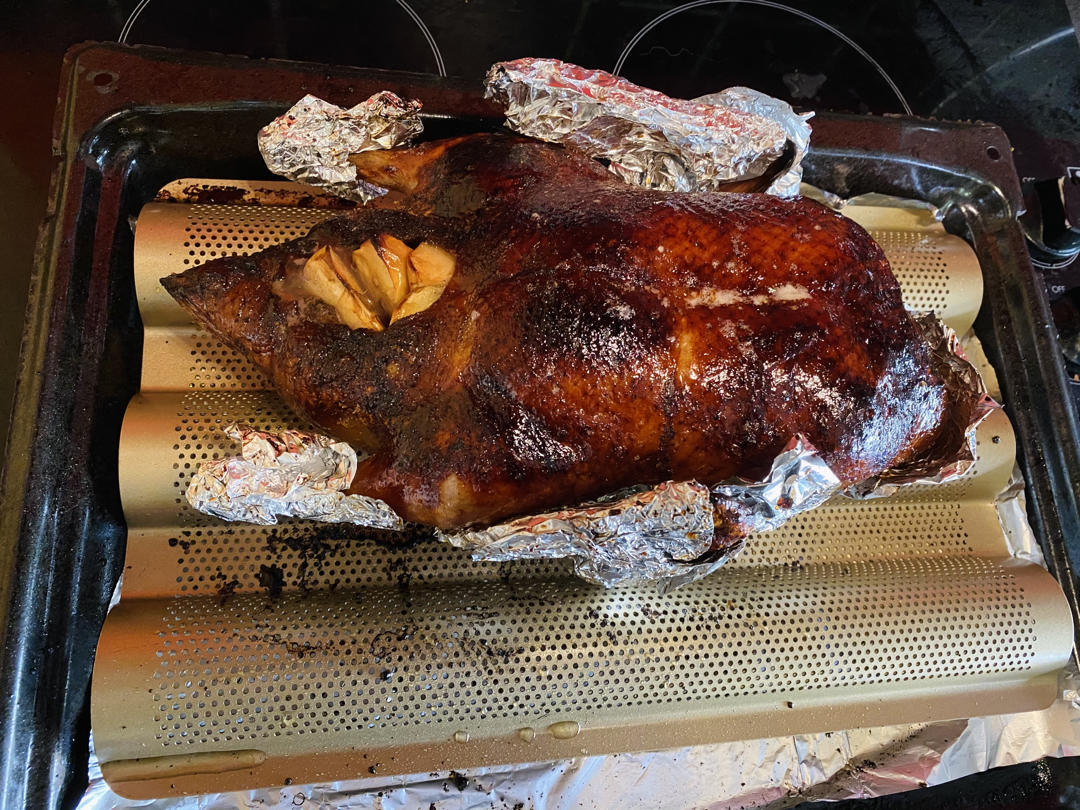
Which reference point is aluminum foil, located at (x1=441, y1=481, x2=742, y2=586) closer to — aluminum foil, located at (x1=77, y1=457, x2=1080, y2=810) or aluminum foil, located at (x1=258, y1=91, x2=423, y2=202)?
aluminum foil, located at (x1=77, y1=457, x2=1080, y2=810)

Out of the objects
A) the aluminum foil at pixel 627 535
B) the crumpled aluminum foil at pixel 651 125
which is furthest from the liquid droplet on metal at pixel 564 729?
the crumpled aluminum foil at pixel 651 125

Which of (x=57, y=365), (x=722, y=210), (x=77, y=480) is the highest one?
(x=722, y=210)

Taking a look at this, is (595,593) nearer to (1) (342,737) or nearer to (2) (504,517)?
(2) (504,517)

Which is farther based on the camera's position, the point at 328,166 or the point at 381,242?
the point at 328,166

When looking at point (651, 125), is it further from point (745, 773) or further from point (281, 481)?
point (745, 773)

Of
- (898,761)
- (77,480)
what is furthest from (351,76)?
(898,761)

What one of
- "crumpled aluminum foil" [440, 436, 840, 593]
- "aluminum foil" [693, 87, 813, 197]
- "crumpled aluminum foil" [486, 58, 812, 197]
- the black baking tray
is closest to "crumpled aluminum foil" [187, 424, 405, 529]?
"crumpled aluminum foil" [440, 436, 840, 593]
